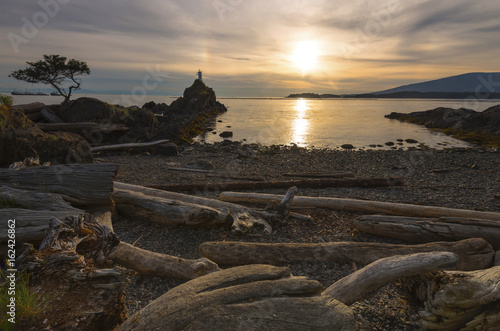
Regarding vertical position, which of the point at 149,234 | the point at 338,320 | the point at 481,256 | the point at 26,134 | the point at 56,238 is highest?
the point at 26,134

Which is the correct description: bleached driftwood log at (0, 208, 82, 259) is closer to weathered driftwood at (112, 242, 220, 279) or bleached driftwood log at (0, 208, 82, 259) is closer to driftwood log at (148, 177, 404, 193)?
weathered driftwood at (112, 242, 220, 279)

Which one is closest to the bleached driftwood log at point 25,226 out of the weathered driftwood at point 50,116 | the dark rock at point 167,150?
the dark rock at point 167,150

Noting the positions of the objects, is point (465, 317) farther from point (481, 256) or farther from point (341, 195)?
point (341, 195)

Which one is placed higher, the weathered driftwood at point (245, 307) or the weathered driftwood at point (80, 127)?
the weathered driftwood at point (80, 127)

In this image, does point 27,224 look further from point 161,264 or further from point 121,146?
point 121,146

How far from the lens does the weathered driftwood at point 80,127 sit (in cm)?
1541

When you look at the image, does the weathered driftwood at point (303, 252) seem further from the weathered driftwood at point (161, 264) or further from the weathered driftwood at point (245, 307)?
the weathered driftwood at point (245, 307)

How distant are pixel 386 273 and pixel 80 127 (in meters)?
17.5

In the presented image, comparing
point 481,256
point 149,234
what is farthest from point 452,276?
point 149,234

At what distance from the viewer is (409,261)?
3.16 meters

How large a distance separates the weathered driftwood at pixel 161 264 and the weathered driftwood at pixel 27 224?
96cm

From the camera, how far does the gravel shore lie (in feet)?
12.5

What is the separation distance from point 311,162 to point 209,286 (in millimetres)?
14038

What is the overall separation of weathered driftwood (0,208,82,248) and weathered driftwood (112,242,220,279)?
0.96 m
